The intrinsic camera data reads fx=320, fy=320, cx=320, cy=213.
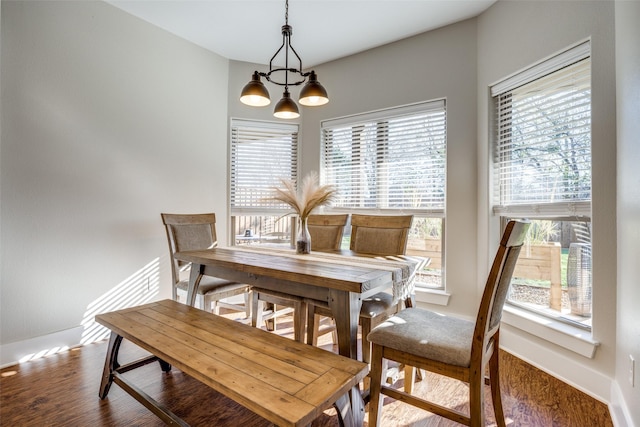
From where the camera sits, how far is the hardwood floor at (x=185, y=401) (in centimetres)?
171

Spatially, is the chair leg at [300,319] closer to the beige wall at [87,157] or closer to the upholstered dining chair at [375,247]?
the upholstered dining chair at [375,247]

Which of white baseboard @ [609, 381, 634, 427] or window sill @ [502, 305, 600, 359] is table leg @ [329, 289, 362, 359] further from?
window sill @ [502, 305, 600, 359]

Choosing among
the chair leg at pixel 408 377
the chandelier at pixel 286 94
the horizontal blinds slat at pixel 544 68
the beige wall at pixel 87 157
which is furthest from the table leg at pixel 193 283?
the horizontal blinds slat at pixel 544 68

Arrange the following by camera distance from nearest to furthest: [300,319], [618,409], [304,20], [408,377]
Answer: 1. [618,409]
2. [408,377]
3. [300,319]
4. [304,20]

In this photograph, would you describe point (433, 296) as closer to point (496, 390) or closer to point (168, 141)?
point (496, 390)

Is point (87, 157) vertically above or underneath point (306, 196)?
above

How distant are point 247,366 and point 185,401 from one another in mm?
894

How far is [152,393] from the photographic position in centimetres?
196

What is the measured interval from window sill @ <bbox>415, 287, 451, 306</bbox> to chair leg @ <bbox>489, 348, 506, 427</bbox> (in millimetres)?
1503

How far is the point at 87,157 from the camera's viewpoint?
8.81ft

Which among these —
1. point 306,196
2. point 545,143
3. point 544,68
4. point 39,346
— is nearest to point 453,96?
point 544,68

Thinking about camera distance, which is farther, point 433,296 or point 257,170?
point 257,170

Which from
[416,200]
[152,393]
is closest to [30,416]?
[152,393]

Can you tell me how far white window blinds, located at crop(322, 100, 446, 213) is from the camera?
314cm
